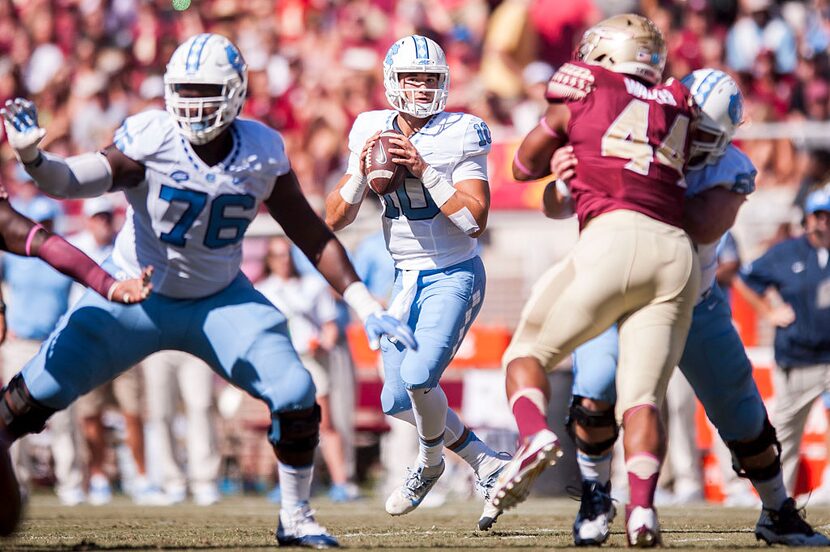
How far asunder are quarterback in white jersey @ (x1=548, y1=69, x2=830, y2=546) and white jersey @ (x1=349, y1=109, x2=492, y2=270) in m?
0.80

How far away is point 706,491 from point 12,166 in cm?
707

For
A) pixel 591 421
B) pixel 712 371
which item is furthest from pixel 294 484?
pixel 712 371

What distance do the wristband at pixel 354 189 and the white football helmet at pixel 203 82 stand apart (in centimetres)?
96

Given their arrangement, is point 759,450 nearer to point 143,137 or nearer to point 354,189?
point 354,189

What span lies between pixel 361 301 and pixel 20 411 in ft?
4.36

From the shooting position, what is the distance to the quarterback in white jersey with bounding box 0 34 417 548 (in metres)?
5.08

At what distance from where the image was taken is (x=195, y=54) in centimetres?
514

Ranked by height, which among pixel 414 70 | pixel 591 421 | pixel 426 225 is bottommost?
pixel 591 421

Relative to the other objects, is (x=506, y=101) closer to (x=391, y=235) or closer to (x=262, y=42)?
(x=262, y=42)

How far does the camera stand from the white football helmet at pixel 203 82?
5.09 m

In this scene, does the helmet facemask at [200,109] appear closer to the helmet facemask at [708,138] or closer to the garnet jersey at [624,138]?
the garnet jersey at [624,138]

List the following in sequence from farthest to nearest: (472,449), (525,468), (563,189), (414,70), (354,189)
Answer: (472,449)
(414,70)
(354,189)
(563,189)
(525,468)

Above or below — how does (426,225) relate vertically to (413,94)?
below

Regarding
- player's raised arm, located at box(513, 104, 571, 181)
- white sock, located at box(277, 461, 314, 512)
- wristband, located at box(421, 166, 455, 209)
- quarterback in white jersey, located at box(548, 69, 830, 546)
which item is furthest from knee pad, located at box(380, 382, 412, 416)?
player's raised arm, located at box(513, 104, 571, 181)
